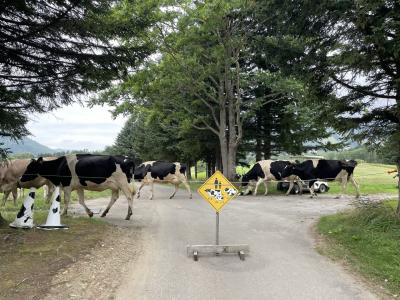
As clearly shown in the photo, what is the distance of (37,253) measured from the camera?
25.6 feet

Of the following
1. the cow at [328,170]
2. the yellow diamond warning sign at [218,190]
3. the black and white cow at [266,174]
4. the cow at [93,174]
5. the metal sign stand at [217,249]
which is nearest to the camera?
the metal sign stand at [217,249]

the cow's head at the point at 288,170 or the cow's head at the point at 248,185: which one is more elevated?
the cow's head at the point at 288,170

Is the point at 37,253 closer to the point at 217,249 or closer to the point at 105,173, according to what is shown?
the point at 217,249

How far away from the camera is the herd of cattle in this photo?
1258 cm

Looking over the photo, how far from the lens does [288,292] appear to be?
6.36 m

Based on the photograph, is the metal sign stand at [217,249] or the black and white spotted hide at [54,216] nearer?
the metal sign stand at [217,249]

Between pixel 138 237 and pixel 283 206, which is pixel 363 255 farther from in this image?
pixel 283 206

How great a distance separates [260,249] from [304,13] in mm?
5689

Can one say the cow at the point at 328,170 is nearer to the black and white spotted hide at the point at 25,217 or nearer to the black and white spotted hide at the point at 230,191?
the black and white spotted hide at the point at 230,191

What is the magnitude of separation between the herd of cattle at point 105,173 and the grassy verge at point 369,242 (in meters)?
5.96

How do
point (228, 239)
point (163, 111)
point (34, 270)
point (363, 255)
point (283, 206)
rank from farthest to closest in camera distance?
point (163, 111)
point (283, 206)
point (228, 239)
point (363, 255)
point (34, 270)

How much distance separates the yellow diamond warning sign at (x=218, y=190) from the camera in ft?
30.4

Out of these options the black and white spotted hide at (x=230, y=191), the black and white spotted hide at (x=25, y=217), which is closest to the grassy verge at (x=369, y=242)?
the black and white spotted hide at (x=230, y=191)

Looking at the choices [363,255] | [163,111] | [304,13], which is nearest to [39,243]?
[363,255]
